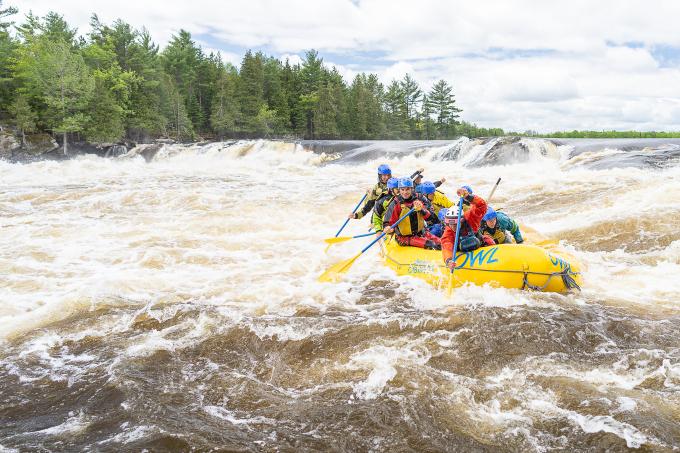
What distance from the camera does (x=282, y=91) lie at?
50.6 m

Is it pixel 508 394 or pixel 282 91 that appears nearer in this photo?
pixel 508 394

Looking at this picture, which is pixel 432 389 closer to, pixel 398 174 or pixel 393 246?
pixel 393 246

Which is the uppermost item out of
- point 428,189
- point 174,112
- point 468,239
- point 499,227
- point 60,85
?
point 60,85

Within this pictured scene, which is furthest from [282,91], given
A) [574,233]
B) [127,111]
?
[574,233]

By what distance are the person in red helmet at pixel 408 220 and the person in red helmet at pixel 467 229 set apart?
81cm

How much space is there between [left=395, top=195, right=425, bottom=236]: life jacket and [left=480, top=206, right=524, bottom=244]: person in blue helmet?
3.24ft

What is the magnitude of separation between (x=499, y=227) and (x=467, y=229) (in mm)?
543

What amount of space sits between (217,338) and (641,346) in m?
4.16

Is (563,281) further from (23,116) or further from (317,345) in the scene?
(23,116)

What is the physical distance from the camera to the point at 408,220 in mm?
7320

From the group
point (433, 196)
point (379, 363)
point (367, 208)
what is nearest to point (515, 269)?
point (379, 363)

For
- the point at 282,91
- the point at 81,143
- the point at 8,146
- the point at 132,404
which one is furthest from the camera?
the point at 282,91

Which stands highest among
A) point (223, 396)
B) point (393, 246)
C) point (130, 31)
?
point (130, 31)

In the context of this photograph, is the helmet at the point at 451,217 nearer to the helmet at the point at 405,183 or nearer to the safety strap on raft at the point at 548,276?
the safety strap on raft at the point at 548,276
